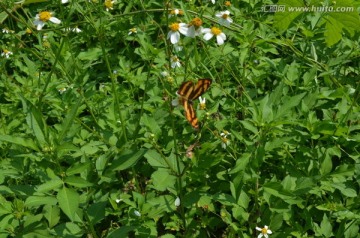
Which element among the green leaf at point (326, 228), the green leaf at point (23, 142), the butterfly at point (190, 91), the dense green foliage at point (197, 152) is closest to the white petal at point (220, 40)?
the dense green foliage at point (197, 152)

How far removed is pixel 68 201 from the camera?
5.55ft

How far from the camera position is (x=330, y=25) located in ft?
6.14

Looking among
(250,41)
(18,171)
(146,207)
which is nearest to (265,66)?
(250,41)

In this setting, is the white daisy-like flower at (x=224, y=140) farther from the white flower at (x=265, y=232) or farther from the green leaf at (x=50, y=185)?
the green leaf at (x=50, y=185)

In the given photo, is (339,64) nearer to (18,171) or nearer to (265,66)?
(265,66)

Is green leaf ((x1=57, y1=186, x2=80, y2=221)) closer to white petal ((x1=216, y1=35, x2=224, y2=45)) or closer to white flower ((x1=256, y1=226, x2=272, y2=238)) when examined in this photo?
white flower ((x1=256, y1=226, x2=272, y2=238))

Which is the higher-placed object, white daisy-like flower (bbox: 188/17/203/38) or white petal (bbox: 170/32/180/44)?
white daisy-like flower (bbox: 188/17/203/38)

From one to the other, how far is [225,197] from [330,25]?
0.86m

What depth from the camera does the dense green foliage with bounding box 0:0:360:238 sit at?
191 cm

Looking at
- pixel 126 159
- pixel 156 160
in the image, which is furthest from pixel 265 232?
pixel 126 159

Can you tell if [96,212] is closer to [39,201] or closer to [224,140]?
[39,201]

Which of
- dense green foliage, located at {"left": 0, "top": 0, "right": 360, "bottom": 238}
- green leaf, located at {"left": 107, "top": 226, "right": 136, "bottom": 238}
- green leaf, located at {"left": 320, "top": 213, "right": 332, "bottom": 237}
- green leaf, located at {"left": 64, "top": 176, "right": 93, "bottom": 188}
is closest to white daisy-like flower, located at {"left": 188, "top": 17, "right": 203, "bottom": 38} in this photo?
dense green foliage, located at {"left": 0, "top": 0, "right": 360, "bottom": 238}

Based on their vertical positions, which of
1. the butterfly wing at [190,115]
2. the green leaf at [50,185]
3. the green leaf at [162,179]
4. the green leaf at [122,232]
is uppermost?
the butterfly wing at [190,115]

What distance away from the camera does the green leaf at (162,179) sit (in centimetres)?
188
